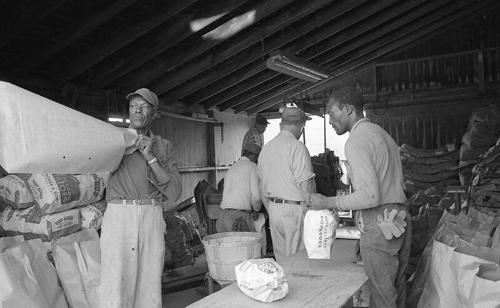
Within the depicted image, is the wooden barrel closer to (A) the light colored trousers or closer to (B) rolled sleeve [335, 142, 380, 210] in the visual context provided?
(A) the light colored trousers

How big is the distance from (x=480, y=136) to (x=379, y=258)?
7.08 m

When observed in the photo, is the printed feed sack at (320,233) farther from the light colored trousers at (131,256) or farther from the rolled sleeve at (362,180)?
the light colored trousers at (131,256)

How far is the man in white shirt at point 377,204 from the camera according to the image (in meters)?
2.74

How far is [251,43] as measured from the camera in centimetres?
738

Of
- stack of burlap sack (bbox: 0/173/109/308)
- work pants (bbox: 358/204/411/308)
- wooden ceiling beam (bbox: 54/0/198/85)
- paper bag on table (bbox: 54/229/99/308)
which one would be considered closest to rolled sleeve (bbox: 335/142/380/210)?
work pants (bbox: 358/204/411/308)

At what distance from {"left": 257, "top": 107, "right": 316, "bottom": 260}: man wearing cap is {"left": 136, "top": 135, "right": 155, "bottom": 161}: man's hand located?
1.84 m

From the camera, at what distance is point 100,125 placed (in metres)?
2.78

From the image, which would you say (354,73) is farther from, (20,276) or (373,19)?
(20,276)

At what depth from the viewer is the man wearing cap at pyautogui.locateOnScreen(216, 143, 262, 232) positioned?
4.93 meters

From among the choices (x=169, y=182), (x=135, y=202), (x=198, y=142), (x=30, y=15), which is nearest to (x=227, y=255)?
(x=169, y=182)

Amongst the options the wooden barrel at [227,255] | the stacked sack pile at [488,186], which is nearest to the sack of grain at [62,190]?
the wooden barrel at [227,255]

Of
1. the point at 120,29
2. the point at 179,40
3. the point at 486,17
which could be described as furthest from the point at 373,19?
the point at 120,29

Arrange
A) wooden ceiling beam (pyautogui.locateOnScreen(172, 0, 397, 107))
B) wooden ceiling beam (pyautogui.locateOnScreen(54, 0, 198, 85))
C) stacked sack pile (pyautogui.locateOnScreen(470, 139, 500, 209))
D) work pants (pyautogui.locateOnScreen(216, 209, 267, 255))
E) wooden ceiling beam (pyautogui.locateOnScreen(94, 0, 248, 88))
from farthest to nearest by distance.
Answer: wooden ceiling beam (pyautogui.locateOnScreen(172, 0, 397, 107)) → wooden ceiling beam (pyautogui.locateOnScreen(94, 0, 248, 88)) → wooden ceiling beam (pyautogui.locateOnScreen(54, 0, 198, 85)) → work pants (pyautogui.locateOnScreen(216, 209, 267, 255)) → stacked sack pile (pyautogui.locateOnScreen(470, 139, 500, 209))

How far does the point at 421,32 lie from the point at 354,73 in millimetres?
1847
